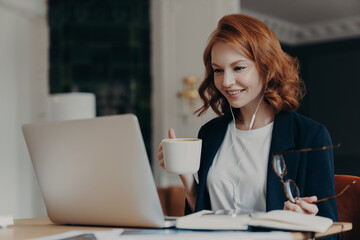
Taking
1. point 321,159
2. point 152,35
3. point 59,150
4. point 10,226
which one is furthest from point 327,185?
point 152,35

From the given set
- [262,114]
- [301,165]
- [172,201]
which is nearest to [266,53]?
[262,114]

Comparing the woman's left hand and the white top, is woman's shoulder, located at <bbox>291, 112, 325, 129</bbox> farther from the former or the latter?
the woman's left hand

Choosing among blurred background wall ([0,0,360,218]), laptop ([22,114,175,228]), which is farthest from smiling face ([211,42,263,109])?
blurred background wall ([0,0,360,218])

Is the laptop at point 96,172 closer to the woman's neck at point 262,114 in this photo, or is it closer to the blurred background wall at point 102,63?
the woman's neck at point 262,114

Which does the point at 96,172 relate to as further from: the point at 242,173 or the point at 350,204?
the point at 350,204

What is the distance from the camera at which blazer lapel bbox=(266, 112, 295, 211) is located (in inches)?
55.1

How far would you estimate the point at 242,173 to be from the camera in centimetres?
155

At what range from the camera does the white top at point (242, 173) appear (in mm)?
1503

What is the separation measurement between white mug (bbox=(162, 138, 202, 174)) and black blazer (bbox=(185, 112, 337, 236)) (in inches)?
12.8

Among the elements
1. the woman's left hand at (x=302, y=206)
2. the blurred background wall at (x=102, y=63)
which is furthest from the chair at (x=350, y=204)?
the blurred background wall at (x=102, y=63)

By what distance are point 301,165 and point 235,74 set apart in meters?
0.33

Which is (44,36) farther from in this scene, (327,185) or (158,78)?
(327,185)

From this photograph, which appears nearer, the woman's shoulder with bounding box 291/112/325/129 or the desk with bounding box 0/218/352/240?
the desk with bounding box 0/218/352/240

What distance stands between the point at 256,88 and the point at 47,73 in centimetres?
331
